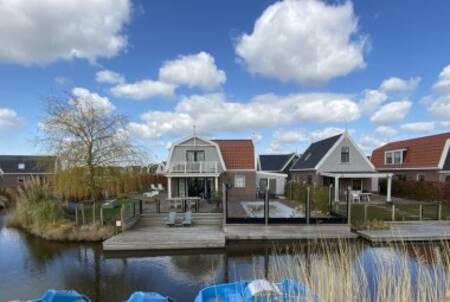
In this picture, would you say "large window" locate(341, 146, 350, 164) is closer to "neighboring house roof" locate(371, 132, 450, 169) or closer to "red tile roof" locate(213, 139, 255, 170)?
"neighboring house roof" locate(371, 132, 450, 169)

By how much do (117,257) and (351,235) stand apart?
1039cm

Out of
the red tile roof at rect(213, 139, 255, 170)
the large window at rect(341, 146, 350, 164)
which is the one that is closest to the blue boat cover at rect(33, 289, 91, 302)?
the red tile roof at rect(213, 139, 255, 170)

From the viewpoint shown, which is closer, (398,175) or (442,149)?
(442,149)

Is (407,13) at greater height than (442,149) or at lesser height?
greater

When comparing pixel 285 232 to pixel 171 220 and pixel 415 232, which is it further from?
pixel 415 232

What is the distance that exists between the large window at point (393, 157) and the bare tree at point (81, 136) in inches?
1071

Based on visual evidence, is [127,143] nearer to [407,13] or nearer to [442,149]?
[407,13]

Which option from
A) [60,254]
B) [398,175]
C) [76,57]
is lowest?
[60,254]

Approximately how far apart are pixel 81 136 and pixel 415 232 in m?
17.3

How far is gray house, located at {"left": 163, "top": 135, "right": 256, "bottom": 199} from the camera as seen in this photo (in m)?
23.2

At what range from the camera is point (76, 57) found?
48.1ft

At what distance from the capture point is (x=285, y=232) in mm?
13883

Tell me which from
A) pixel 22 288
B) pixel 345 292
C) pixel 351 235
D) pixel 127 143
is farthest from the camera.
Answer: pixel 127 143

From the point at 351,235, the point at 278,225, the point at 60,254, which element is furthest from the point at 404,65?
the point at 60,254
